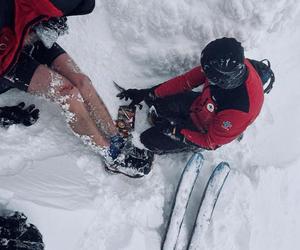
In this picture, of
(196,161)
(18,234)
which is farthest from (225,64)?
(18,234)

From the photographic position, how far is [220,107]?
15.0 feet

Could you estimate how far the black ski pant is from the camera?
17.3 feet

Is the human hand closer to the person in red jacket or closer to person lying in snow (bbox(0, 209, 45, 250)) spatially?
the person in red jacket

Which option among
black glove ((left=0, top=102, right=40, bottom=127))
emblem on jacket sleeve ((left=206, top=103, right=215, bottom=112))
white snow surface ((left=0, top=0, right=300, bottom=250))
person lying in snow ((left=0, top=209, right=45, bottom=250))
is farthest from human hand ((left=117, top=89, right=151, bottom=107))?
person lying in snow ((left=0, top=209, right=45, bottom=250))

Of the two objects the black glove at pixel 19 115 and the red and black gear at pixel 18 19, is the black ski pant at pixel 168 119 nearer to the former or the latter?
the black glove at pixel 19 115

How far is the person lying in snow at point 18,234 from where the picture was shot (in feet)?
11.2

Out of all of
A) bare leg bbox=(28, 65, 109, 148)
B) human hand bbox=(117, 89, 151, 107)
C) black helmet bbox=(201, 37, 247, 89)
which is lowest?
human hand bbox=(117, 89, 151, 107)

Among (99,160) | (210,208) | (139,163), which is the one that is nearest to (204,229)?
(210,208)

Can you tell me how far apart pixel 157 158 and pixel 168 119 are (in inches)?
20.5

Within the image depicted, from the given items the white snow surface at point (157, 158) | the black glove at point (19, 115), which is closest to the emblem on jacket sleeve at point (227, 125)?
the white snow surface at point (157, 158)

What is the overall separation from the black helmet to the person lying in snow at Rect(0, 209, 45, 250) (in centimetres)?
212

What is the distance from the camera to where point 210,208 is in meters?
5.09

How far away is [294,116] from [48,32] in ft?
12.6

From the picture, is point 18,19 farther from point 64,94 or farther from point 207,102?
point 207,102
